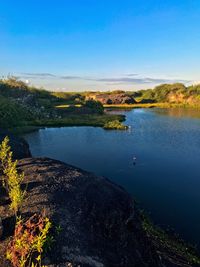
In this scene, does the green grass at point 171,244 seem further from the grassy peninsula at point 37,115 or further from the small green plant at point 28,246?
the grassy peninsula at point 37,115

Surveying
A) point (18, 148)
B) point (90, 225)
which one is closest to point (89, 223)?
Result: point (90, 225)

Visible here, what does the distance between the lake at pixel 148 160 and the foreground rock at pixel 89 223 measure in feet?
29.1

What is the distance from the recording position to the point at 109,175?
4872 cm

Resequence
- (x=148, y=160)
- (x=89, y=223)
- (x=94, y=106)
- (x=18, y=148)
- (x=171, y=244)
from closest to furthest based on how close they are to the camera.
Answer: (x=89, y=223) → (x=171, y=244) → (x=18, y=148) → (x=148, y=160) → (x=94, y=106)

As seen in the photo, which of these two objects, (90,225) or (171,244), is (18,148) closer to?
(90,225)

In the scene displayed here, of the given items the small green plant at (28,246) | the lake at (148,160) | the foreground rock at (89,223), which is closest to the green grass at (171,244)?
the foreground rock at (89,223)

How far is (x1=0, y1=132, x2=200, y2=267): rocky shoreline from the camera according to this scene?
19.0m

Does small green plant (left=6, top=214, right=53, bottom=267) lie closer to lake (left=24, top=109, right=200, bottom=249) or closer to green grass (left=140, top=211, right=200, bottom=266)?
green grass (left=140, top=211, right=200, bottom=266)

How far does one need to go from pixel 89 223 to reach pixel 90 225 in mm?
199

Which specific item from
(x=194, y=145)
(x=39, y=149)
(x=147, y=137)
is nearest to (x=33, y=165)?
(x=39, y=149)

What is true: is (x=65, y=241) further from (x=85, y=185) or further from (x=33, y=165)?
(x=33, y=165)

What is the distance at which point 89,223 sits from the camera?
21844 millimetres

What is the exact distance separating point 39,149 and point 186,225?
43.8 metres

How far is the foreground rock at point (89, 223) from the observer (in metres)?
19.0
